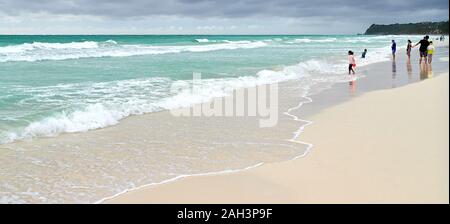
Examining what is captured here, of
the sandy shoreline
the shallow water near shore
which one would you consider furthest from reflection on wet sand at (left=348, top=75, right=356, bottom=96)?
the sandy shoreline

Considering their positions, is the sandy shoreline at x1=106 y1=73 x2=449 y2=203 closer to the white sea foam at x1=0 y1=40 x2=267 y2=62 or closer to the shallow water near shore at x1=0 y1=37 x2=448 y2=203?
the shallow water near shore at x1=0 y1=37 x2=448 y2=203

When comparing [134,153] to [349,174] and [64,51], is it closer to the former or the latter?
[349,174]

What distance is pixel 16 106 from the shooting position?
9.52 m

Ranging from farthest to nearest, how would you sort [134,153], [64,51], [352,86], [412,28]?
[412,28] → [64,51] → [352,86] → [134,153]

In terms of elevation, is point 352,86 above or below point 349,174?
above

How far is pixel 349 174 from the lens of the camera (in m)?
5.13

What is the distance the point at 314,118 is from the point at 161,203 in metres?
4.91

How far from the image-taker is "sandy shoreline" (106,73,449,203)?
4.54 meters

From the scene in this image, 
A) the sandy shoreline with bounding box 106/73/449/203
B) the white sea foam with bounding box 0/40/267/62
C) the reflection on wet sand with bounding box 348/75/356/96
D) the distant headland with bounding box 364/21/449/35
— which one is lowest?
the sandy shoreline with bounding box 106/73/449/203

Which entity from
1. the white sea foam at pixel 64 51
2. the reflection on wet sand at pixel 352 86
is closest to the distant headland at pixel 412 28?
the white sea foam at pixel 64 51

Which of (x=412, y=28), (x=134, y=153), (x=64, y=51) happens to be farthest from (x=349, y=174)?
(x=412, y=28)

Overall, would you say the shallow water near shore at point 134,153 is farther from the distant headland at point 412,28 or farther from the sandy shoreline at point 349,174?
the distant headland at point 412,28

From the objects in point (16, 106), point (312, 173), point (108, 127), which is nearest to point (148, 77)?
point (16, 106)
